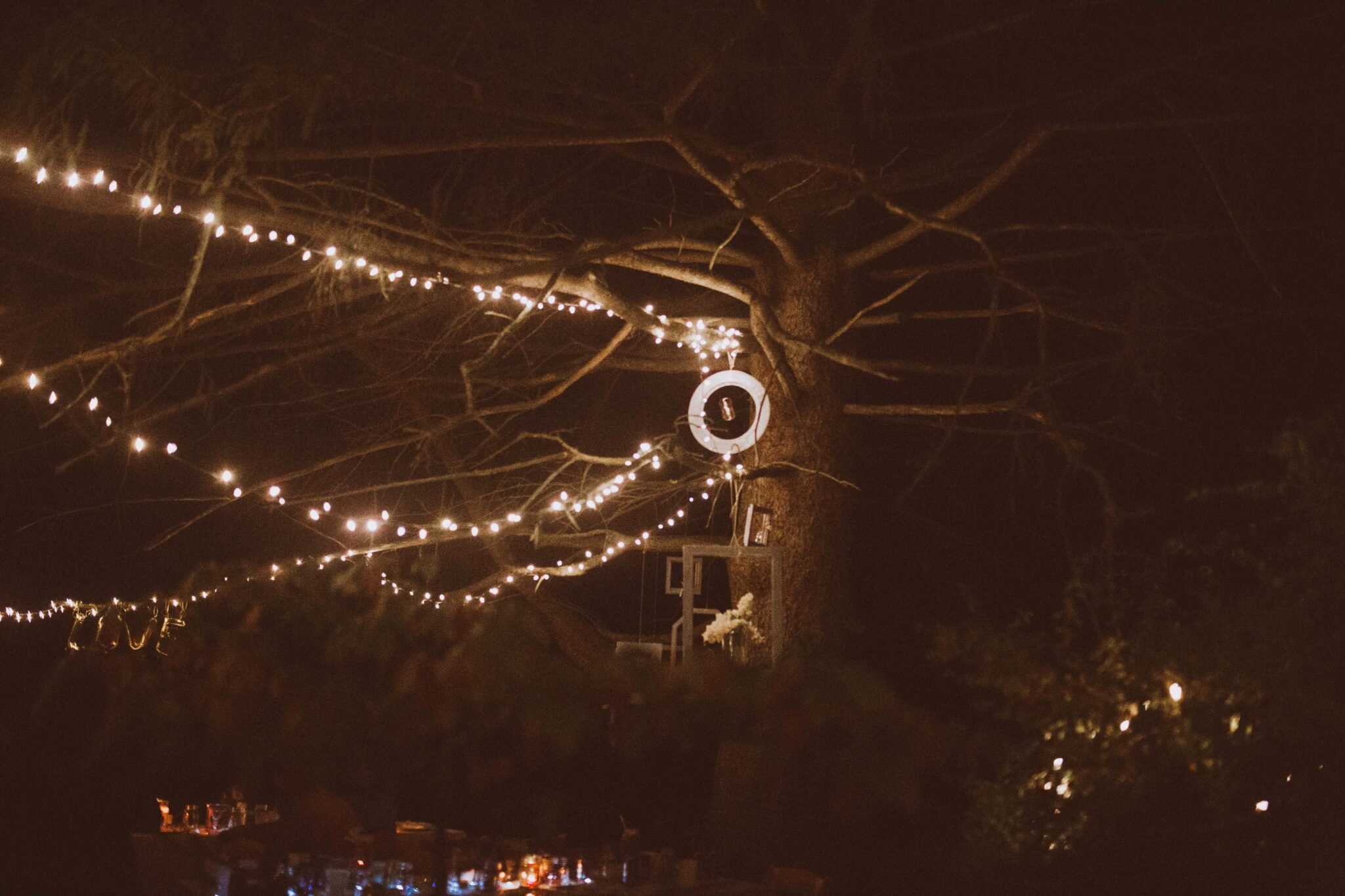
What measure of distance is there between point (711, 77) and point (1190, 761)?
2787 mm

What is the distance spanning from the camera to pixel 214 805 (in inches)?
190

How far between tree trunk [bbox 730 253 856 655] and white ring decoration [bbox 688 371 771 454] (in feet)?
0.46

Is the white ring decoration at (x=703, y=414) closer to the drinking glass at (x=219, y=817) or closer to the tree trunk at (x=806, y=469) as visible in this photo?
the tree trunk at (x=806, y=469)

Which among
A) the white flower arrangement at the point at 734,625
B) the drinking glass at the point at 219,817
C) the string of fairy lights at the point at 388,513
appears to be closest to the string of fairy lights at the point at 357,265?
the string of fairy lights at the point at 388,513

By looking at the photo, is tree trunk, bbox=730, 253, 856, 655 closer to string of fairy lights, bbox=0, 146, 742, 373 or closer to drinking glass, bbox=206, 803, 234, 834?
string of fairy lights, bbox=0, 146, 742, 373

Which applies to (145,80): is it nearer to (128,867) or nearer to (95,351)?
(95,351)

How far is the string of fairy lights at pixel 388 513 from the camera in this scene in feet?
16.3

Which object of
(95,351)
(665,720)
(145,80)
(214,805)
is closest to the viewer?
(665,720)

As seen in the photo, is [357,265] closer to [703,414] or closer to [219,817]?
[703,414]

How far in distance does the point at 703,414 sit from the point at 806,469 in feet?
1.58

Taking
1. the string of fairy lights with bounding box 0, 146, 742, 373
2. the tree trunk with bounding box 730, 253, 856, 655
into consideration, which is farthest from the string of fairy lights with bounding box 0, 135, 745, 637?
the tree trunk with bounding box 730, 253, 856, 655

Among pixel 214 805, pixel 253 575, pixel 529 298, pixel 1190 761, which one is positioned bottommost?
pixel 214 805

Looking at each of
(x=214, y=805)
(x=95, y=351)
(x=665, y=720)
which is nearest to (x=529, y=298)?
(x=95, y=351)

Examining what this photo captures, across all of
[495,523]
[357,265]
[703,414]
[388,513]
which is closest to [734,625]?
[703,414]
